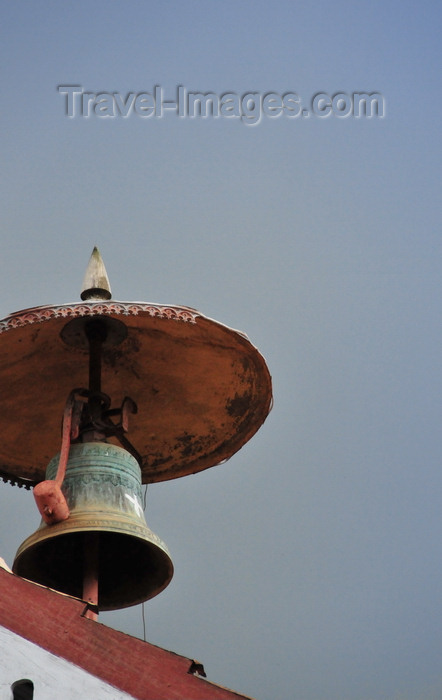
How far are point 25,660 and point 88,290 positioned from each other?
357 cm

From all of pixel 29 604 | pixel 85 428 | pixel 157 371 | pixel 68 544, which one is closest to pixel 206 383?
pixel 157 371

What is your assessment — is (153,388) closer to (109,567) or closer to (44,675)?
(109,567)

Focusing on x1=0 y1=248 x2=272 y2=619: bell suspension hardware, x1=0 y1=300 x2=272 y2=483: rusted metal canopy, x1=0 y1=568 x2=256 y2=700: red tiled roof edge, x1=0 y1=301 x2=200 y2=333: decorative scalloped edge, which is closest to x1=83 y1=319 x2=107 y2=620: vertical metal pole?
x1=0 y1=248 x2=272 y2=619: bell suspension hardware

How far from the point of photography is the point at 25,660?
239 inches

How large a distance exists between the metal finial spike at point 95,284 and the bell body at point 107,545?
1072 mm

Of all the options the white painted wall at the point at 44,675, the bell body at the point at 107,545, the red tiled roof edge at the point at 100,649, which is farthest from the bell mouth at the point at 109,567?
the white painted wall at the point at 44,675

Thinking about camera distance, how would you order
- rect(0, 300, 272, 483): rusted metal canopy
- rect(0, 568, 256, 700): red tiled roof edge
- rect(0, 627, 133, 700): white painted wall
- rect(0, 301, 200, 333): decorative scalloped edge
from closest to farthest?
1. rect(0, 627, 133, 700): white painted wall
2. rect(0, 568, 256, 700): red tiled roof edge
3. rect(0, 301, 200, 333): decorative scalloped edge
4. rect(0, 300, 272, 483): rusted metal canopy

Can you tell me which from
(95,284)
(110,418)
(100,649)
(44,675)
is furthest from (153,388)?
(44,675)

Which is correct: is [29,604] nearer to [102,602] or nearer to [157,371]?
[102,602]

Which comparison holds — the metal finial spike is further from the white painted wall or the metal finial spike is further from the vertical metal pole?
the white painted wall

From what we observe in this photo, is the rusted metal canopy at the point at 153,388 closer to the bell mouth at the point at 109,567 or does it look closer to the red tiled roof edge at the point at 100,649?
the bell mouth at the point at 109,567

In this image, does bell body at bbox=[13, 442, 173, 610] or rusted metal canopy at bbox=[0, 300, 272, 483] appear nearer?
bell body at bbox=[13, 442, 173, 610]

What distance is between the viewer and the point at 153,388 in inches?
385

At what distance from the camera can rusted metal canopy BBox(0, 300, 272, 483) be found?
9273mm
